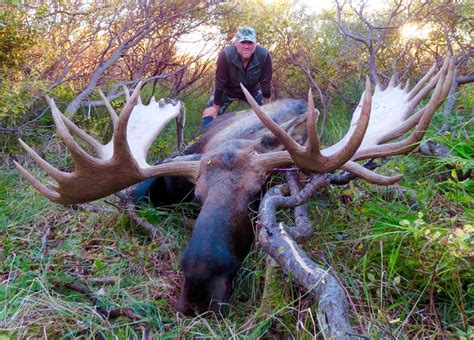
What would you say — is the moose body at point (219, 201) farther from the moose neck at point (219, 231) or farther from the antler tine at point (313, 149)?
the antler tine at point (313, 149)

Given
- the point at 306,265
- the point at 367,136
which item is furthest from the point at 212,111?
the point at 306,265

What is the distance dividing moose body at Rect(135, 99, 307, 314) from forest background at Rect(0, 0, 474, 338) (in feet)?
0.44

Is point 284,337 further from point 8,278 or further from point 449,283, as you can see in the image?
point 8,278

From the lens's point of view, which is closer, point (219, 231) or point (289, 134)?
point (219, 231)

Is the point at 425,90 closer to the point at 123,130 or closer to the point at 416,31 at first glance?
the point at 123,130

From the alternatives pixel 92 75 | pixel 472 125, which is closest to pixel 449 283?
pixel 472 125

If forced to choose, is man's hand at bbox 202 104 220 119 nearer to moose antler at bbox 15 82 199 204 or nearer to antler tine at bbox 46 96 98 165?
moose antler at bbox 15 82 199 204

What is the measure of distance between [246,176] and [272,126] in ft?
1.84

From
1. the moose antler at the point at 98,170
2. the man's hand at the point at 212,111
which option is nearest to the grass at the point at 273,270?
the moose antler at the point at 98,170

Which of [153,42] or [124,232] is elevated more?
[153,42]

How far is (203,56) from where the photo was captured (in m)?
7.50

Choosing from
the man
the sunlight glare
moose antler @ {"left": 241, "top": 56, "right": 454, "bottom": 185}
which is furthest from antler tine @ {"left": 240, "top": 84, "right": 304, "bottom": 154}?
the sunlight glare

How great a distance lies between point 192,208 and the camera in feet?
12.1

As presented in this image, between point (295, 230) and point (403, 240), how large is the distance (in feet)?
1.76
